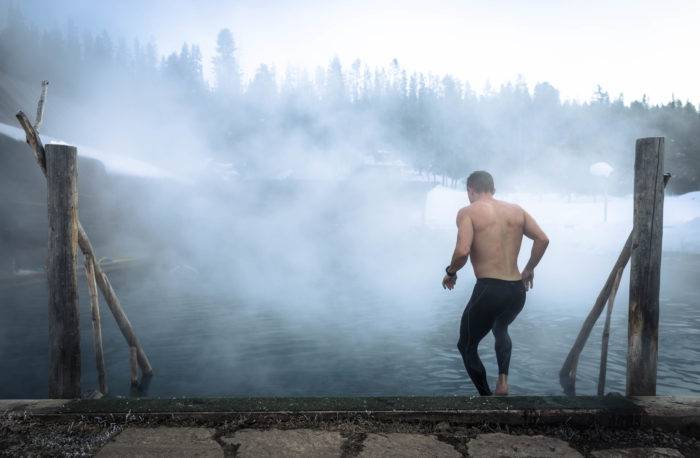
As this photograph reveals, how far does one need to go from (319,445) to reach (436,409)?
0.74 metres

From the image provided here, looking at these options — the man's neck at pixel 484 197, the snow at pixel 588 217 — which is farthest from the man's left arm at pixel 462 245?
the snow at pixel 588 217

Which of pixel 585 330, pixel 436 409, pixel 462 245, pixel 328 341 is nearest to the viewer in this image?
pixel 436 409

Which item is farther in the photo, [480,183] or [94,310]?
[94,310]

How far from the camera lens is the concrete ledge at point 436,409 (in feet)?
8.81

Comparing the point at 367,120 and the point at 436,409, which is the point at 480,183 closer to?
the point at 436,409

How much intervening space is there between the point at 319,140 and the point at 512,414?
25683 mm

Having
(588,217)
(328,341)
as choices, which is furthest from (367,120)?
(328,341)

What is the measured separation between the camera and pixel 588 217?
116 ft

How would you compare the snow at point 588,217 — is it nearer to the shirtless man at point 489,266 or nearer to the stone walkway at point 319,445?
the shirtless man at point 489,266

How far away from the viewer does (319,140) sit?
27406 mm

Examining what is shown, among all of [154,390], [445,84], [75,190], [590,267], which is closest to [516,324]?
[154,390]

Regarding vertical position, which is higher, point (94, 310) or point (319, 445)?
point (94, 310)

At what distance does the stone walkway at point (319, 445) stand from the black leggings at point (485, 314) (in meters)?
0.86

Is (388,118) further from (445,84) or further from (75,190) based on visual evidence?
(75,190)
